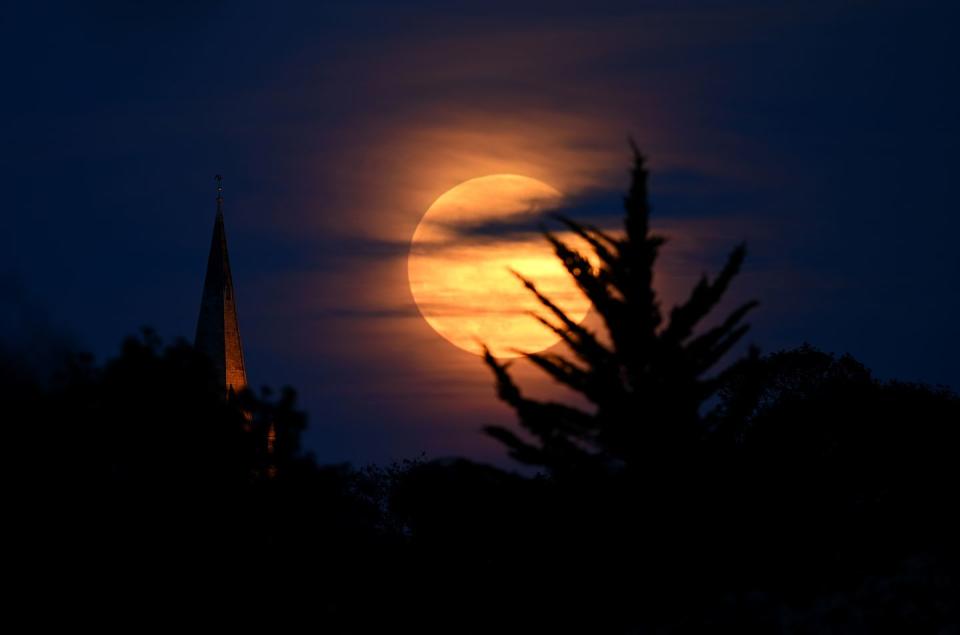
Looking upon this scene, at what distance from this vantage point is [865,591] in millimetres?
20109

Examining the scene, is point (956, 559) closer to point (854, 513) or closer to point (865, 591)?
point (865, 591)

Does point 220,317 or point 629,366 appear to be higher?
point 220,317

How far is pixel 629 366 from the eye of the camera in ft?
100

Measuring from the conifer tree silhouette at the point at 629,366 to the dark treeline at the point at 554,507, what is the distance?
5cm

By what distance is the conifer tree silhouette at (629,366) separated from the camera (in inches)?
1184

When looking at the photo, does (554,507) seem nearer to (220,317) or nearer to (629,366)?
(629,366)

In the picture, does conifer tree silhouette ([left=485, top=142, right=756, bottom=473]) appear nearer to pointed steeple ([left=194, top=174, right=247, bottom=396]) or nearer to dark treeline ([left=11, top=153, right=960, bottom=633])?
dark treeline ([left=11, top=153, right=960, bottom=633])

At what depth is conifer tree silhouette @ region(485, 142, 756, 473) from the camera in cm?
3008

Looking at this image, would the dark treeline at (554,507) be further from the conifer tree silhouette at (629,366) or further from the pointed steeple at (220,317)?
the pointed steeple at (220,317)

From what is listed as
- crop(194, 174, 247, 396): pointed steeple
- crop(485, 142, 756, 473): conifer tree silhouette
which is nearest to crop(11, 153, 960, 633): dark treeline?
crop(485, 142, 756, 473): conifer tree silhouette

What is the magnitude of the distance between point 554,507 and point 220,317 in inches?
2214

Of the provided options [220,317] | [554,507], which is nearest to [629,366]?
[554,507]

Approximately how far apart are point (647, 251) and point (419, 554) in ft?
30.6

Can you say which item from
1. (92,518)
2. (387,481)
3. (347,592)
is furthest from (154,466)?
(387,481)
